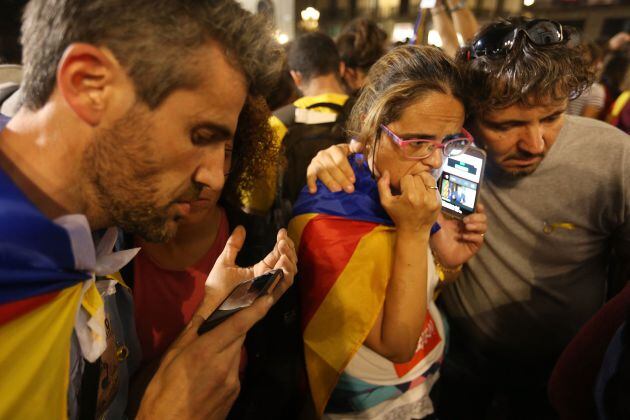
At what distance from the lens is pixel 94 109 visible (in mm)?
851

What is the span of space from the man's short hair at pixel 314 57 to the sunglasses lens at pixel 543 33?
1.95 m

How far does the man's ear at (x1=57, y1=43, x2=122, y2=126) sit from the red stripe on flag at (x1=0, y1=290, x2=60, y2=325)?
0.39 meters

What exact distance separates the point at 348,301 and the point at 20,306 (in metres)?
0.95

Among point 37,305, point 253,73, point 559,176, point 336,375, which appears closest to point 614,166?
point 559,176

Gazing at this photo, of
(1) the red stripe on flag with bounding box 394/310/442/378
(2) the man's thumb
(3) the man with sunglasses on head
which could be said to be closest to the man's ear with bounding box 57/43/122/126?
(2) the man's thumb

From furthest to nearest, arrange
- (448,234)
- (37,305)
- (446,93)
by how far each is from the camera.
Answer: (448,234), (446,93), (37,305)

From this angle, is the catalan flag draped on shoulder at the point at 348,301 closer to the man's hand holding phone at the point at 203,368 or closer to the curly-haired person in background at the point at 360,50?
the man's hand holding phone at the point at 203,368

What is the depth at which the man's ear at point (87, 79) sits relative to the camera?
2.65 feet

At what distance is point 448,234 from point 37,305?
1524mm

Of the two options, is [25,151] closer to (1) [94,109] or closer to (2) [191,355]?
Result: (1) [94,109]

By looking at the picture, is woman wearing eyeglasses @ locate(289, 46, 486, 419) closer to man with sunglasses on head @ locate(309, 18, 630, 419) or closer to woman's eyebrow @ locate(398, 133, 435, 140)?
woman's eyebrow @ locate(398, 133, 435, 140)

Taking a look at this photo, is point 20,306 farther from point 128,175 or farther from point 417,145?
point 417,145

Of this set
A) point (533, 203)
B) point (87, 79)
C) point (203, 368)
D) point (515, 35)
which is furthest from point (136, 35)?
point (533, 203)

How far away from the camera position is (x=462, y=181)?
1696 mm
